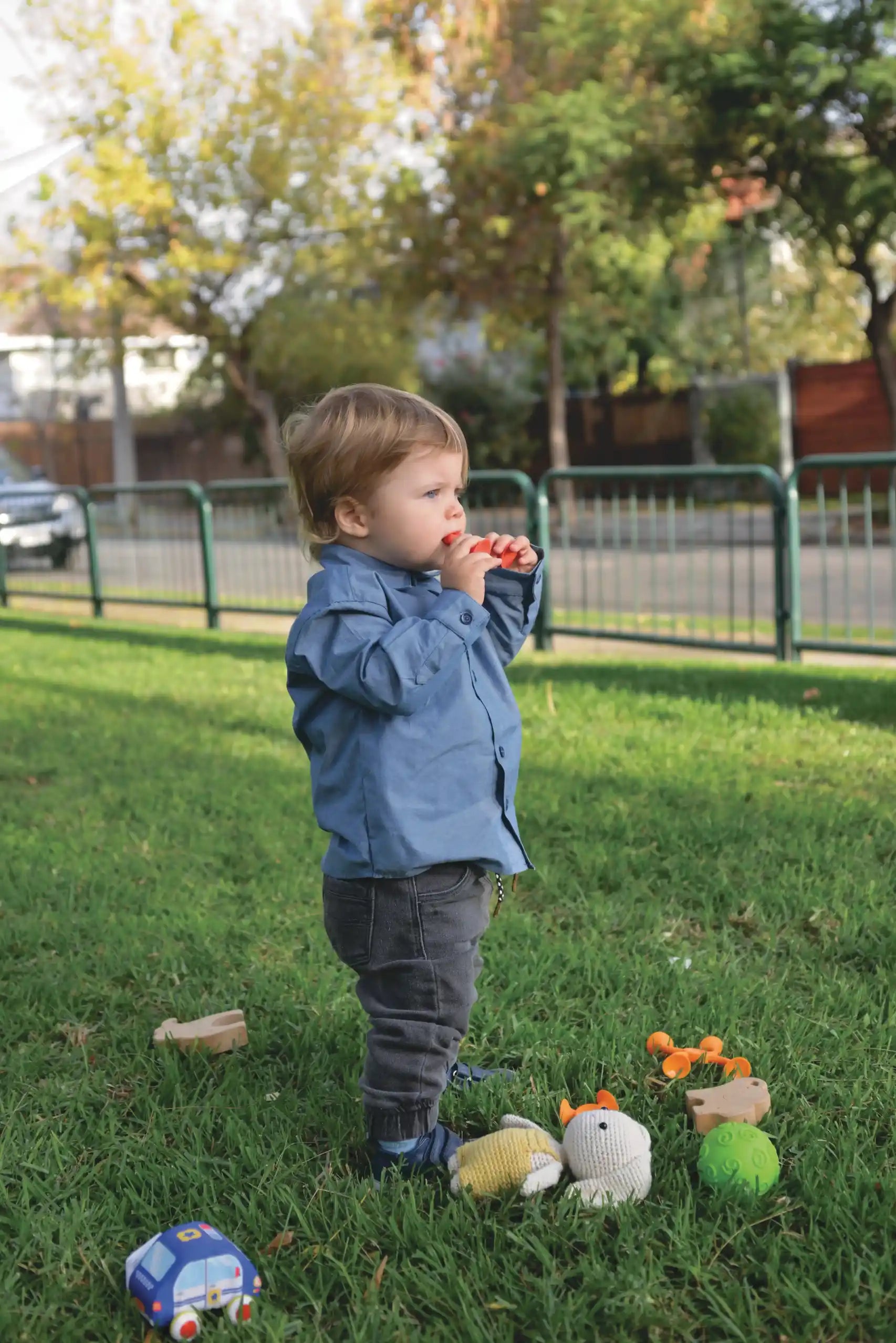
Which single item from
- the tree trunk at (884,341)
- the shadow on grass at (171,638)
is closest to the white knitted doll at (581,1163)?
the shadow on grass at (171,638)

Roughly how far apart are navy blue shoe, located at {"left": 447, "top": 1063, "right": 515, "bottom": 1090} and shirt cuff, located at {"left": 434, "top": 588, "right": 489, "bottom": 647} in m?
0.93

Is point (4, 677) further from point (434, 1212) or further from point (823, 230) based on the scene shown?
point (823, 230)

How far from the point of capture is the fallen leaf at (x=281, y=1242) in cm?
217

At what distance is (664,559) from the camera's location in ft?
29.8

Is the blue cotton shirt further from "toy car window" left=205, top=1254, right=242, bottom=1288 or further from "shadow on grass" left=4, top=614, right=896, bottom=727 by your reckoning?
"shadow on grass" left=4, top=614, right=896, bottom=727

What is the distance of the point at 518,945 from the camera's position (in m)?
3.41

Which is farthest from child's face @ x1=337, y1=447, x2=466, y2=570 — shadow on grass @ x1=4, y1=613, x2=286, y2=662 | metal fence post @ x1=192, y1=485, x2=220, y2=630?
metal fence post @ x1=192, y1=485, x2=220, y2=630

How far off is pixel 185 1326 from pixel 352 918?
68 cm

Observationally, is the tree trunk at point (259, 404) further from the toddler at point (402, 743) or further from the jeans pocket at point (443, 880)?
the jeans pocket at point (443, 880)

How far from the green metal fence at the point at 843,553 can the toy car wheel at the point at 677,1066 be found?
470cm

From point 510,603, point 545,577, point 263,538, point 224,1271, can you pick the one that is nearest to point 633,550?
point 545,577

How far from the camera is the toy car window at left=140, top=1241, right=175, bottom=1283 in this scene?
1988 millimetres

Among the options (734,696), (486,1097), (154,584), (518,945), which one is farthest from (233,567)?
(486,1097)

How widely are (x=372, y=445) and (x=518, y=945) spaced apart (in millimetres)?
1581
